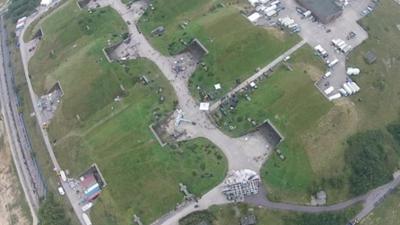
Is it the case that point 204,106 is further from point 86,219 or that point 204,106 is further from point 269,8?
point 86,219

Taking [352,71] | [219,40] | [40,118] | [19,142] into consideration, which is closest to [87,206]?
[40,118]

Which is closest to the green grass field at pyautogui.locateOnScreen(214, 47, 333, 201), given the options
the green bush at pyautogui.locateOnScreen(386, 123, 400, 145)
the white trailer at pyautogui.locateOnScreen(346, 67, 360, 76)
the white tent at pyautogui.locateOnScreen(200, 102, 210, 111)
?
the white tent at pyautogui.locateOnScreen(200, 102, 210, 111)

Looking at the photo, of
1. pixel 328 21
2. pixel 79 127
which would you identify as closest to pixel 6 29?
pixel 79 127

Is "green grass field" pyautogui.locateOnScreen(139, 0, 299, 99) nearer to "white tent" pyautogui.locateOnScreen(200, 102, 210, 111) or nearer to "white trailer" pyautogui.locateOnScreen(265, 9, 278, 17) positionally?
"white tent" pyautogui.locateOnScreen(200, 102, 210, 111)

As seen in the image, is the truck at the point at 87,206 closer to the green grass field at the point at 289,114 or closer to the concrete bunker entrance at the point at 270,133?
the green grass field at the point at 289,114

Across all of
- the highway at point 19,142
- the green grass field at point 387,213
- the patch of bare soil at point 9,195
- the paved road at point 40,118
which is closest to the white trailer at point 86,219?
the paved road at point 40,118

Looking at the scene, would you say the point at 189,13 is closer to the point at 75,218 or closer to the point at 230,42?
the point at 230,42
